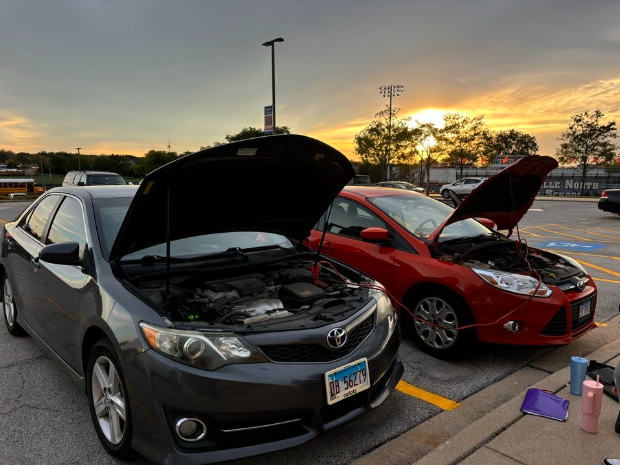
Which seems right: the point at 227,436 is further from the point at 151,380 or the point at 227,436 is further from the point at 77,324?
the point at 77,324

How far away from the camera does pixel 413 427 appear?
9.55 ft

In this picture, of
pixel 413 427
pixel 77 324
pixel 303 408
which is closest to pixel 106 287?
pixel 77 324

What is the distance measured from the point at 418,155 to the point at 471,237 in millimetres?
43301

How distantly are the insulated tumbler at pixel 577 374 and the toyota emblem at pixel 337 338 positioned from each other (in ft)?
6.18

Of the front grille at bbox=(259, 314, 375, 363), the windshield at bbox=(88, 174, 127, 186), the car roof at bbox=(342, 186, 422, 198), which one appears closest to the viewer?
the front grille at bbox=(259, 314, 375, 363)

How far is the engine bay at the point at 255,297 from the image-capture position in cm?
259

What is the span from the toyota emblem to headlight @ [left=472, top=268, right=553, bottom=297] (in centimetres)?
181

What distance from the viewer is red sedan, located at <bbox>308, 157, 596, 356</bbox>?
12.0 feet

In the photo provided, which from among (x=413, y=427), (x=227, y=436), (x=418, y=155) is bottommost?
(x=413, y=427)

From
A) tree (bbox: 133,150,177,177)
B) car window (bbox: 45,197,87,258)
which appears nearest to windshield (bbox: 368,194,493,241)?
car window (bbox: 45,197,87,258)

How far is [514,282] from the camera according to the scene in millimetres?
3711

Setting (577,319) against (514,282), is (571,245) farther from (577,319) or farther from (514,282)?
(514,282)

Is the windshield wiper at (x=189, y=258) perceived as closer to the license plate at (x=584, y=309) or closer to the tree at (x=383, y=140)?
the license plate at (x=584, y=309)

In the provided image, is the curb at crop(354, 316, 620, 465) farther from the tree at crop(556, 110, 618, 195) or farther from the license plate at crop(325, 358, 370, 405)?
the tree at crop(556, 110, 618, 195)
